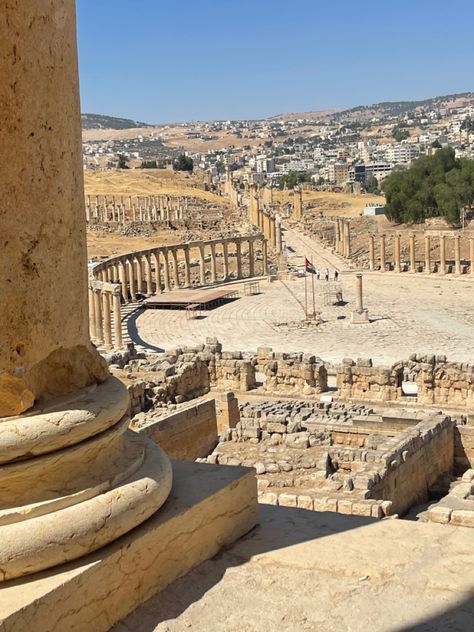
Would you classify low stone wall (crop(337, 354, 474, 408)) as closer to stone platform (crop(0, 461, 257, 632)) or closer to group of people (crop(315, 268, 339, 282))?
stone platform (crop(0, 461, 257, 632))

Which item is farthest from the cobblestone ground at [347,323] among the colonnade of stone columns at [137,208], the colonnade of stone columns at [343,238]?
the colonnade of stone columns at [137,208]

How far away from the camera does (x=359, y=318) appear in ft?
126

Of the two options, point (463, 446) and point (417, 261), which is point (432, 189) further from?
point (463, 446)

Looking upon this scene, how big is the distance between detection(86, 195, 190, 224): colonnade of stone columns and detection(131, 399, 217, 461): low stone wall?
204 ft

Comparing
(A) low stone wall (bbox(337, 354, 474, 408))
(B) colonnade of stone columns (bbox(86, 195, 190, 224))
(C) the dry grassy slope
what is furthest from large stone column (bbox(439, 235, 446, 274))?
(C) the dry grassy slope

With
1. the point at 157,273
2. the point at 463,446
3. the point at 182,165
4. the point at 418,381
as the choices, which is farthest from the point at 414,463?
the point at 182,165

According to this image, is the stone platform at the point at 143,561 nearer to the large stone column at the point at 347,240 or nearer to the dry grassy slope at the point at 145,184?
the large stone column at the point at 347,240

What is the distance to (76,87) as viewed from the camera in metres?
4.48

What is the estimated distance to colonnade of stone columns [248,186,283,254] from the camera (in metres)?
62.8

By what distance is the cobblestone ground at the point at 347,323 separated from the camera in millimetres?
32844

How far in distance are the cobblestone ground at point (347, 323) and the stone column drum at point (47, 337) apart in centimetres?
2613

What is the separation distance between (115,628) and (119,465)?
0.85 m

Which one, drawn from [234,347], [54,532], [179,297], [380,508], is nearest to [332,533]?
[54,532]

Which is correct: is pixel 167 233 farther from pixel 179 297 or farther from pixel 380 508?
pixel 380 508
